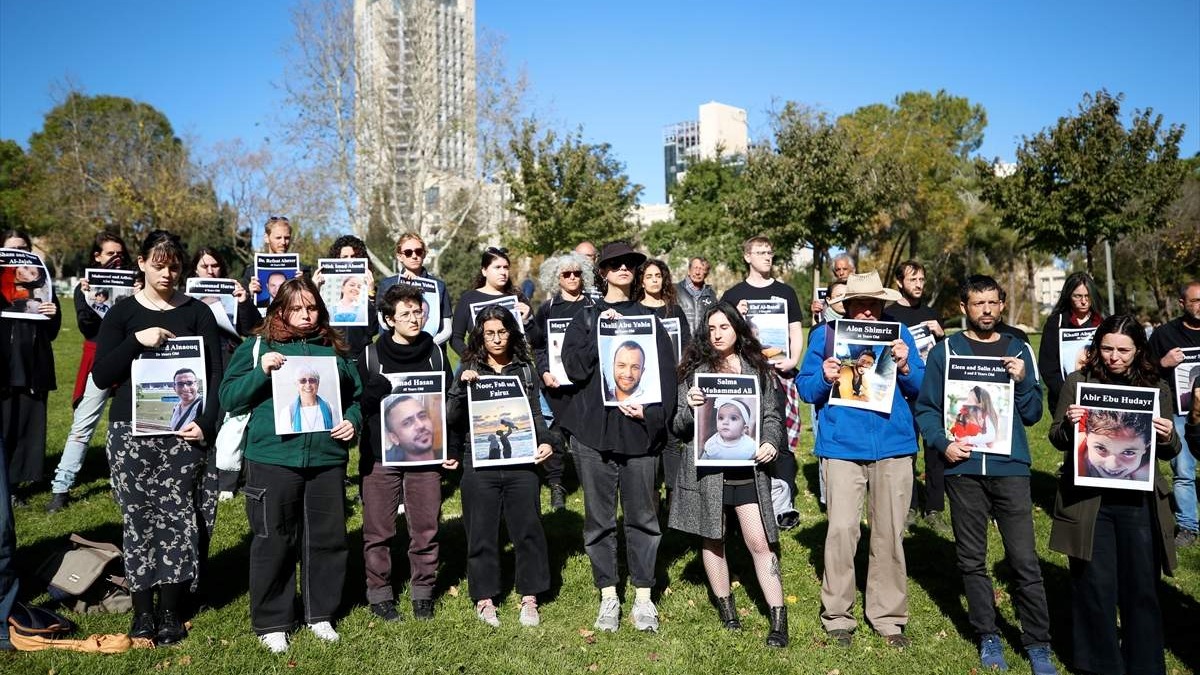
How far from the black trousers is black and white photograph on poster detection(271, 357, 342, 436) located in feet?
1.01

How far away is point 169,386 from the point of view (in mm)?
5098

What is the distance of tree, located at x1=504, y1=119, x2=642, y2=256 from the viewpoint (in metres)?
29.2

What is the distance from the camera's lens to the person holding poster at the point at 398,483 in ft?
18.8

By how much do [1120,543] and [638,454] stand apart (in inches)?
121

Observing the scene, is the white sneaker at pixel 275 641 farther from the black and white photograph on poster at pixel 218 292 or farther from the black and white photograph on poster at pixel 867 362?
the black and white photograph on poster at pixel 867 362

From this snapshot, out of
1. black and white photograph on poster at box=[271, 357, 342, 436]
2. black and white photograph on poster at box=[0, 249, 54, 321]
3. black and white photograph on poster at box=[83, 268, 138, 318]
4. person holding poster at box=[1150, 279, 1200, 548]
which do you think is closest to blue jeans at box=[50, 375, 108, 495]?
black and white photograph on poster at box=[83, 268, 138, 318]

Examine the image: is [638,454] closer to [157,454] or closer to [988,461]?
[988,461]

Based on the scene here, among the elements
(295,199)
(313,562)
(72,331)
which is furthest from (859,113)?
(313,562)

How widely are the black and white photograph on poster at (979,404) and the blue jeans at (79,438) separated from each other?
8.18m

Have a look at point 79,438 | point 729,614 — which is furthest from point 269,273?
point 729,614

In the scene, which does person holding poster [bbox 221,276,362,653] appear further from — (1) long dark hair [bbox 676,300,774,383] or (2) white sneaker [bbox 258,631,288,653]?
(1) long dark hair [bbox 676,300,774,383]

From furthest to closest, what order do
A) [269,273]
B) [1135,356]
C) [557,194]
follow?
1. [557,194]
2. [269,273]
3. [1135,356]

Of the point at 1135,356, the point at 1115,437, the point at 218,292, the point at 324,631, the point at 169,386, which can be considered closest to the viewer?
the point at 1115,437

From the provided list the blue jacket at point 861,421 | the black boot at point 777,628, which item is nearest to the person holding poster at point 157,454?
the black boot at point 777,628
